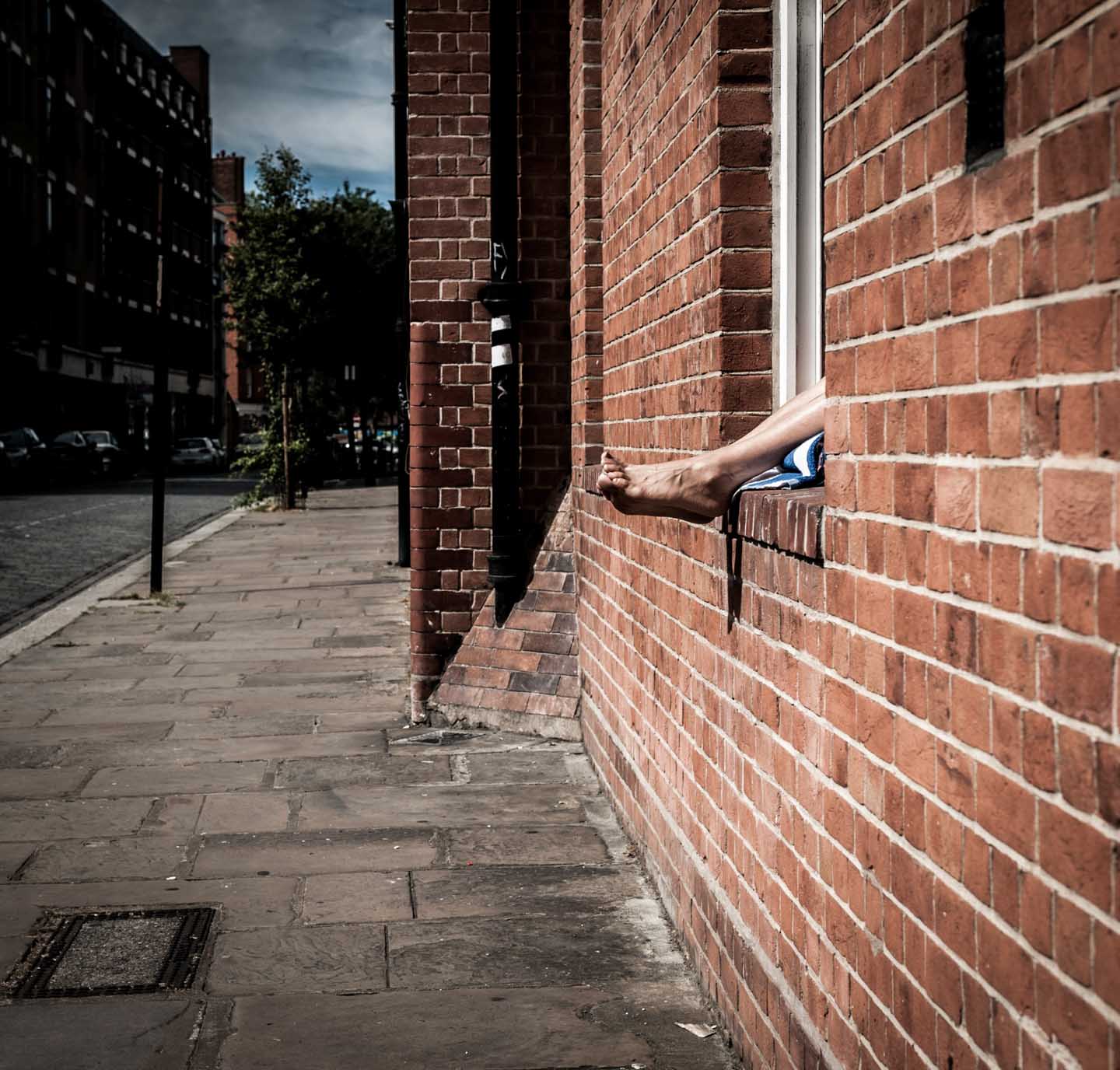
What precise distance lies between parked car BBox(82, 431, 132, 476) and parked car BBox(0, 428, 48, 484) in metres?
4.58

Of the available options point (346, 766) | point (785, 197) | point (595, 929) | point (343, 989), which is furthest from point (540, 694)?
point (785, 197)

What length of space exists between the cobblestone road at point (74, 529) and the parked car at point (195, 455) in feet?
49.7

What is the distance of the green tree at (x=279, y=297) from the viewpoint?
24.9m

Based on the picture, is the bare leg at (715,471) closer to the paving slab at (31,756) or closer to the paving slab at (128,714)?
the paving slab at (31,756)

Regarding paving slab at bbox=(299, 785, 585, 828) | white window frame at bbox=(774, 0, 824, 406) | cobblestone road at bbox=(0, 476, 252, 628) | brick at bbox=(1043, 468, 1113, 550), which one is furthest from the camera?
cobblestone road at bbox=(0, 476, 252, 628)

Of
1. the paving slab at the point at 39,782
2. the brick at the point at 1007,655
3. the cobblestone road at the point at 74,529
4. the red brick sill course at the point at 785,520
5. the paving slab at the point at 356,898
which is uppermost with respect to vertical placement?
the red brick sill course at the point at 785,520

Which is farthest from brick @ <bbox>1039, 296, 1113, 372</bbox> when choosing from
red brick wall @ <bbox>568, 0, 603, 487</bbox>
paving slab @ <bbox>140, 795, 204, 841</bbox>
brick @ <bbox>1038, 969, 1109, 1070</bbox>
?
Answer: red brick wall @ <bbox>568, 0, 603, 487</bbox>

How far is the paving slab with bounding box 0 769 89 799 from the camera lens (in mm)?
5789

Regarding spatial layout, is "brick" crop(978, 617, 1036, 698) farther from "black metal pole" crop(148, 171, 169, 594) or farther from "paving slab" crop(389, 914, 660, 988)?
"black metal pole" crop(148, 171, 169, 594)

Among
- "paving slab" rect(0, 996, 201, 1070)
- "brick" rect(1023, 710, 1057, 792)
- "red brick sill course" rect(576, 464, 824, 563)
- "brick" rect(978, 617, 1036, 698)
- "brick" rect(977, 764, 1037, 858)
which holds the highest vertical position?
"red brick sill course" rect(576, 464, 824, 563)

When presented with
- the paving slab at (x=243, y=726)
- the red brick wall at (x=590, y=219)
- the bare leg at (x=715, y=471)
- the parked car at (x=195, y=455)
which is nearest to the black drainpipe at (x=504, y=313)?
the red brick wall at (x=590, y=219)

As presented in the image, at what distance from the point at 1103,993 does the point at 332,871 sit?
11.5 feet

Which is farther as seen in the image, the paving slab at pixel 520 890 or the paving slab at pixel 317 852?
the paving slab at pixel 317 852

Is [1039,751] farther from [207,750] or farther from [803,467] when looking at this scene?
[207,750]
